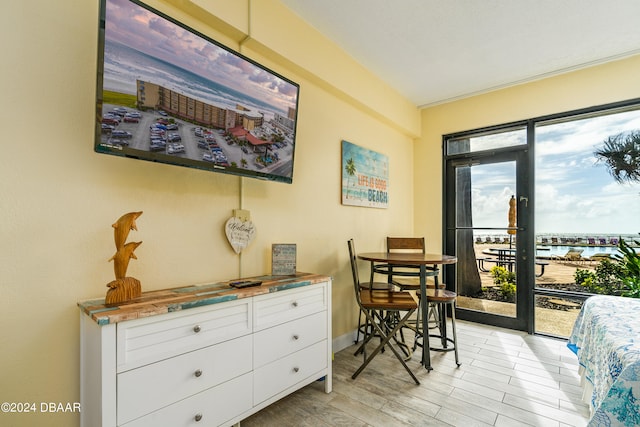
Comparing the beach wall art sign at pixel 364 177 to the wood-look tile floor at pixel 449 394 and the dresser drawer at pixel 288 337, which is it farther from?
the wood-look tile floor at pixel 449 394

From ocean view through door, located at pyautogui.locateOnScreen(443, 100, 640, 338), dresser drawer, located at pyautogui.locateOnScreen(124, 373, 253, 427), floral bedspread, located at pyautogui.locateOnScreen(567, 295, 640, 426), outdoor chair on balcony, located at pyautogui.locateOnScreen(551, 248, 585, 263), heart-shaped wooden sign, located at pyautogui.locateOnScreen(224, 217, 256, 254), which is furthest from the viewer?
outdoor chair on balcony, located at pyautogui.locateOnScreen(551, 248, 585, 263)

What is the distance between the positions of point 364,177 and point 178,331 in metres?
2.59

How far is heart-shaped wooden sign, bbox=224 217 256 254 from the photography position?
6.93 ft

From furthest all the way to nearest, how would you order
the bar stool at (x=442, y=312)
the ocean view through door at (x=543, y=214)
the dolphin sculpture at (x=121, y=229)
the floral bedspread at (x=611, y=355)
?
the ocean view through door at (x=543, y=214), the bar stool at (x=442, y=312), the dolphin sculpture at (x=121, y=229), the floral bedspread at (x=611, y=355)

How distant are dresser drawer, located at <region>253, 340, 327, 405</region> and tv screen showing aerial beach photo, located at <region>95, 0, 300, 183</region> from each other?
1.25 metres

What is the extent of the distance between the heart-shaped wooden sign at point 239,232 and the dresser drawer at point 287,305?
0.49m

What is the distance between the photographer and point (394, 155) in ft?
13.6

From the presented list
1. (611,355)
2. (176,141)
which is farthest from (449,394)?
(176,141)

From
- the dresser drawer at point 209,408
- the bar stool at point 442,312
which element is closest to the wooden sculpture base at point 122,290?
the dresser drawer at point 209,408

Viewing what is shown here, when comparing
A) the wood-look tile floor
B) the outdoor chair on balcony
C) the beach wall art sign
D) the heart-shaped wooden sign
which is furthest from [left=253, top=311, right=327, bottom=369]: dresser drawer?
the outdoor chair on balcony

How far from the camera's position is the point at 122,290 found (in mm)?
1451

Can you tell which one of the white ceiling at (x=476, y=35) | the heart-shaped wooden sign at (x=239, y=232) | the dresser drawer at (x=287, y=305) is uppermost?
the white ceiling at (x=476, y=35)

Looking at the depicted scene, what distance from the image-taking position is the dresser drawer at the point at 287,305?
5.96ft

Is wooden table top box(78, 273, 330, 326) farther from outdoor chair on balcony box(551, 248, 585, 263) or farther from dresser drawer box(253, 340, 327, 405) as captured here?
outdoor chair on balcony box(551, 248, 585, 263)
